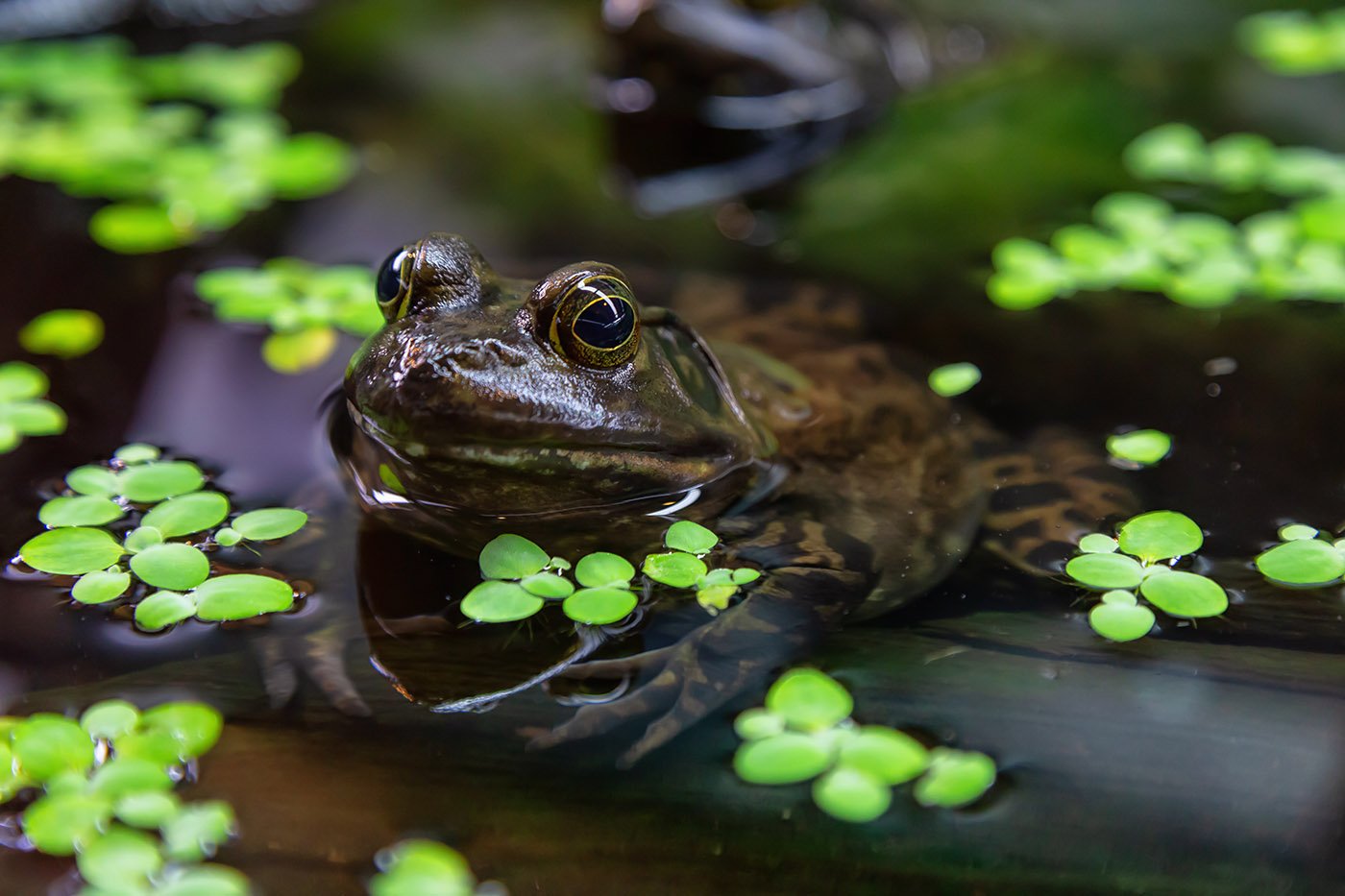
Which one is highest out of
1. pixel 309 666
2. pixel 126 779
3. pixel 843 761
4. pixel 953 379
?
pixel 953 379

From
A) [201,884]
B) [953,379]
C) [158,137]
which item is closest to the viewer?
[201,884]

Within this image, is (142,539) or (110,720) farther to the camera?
(142,539)

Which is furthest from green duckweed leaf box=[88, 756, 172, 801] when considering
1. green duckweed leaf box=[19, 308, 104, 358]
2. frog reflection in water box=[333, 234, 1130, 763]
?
green duckweed leaf box=[19, 308, 104, 358]

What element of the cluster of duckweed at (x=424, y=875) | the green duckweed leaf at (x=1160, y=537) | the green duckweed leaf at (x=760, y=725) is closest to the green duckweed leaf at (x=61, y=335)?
the cluster of duckweed at (x=424, y=875)

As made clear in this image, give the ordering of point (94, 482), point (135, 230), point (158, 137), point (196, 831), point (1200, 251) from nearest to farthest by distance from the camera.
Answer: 1. point (196, 831)
2. point (94, 482)
3. point (1200, 251)
4. point (135, 230)
5. point (158, 137)

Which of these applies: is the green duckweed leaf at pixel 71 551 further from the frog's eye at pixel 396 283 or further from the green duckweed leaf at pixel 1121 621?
the green duckweed leaf at pixel 1121 621

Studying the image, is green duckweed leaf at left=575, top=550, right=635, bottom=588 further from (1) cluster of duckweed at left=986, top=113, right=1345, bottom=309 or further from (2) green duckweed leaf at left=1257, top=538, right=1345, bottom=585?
(1) cluster of duckweed at left=986, top=113, right=1345, bottom=309

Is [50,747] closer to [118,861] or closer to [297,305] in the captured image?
[118,861]

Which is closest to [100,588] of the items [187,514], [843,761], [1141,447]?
[187,514]
